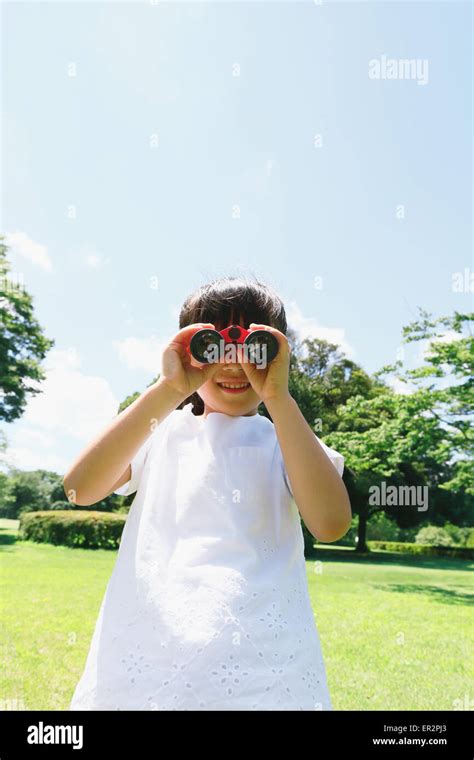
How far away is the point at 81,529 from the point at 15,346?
38.8 feet

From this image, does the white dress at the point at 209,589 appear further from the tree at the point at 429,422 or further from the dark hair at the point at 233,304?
the tree at the point at 429,422

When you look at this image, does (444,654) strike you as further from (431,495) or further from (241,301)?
(431,495)

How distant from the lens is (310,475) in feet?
4.77

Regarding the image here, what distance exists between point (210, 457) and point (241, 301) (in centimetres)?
47

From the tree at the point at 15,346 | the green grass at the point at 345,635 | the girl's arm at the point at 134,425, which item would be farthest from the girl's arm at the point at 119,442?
the tree at the point at 15,346

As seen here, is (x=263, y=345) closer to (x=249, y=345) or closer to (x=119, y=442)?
(x=249, y=345)

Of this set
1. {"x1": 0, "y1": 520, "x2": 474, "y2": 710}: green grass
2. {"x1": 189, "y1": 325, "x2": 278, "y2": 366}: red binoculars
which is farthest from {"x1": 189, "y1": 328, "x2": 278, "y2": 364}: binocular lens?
{"x1": 0, "y1": 520, "x2": 474, "y2": 710}: green grass

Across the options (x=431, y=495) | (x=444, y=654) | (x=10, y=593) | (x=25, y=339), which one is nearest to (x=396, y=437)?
(x=444, y=654)

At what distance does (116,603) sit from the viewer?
1464mm

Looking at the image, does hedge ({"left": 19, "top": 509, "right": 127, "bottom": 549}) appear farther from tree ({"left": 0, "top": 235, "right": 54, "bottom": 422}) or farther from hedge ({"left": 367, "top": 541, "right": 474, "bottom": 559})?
hedge ({"left": 367, "top": 541, "right": 474, "bottom": 559})

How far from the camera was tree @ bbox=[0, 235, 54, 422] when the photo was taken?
28000mm

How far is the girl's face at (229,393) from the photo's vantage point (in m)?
1.65

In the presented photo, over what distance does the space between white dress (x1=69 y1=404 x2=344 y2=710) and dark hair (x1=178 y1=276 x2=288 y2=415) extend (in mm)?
287

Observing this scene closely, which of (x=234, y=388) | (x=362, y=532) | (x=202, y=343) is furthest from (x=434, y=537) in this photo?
(x=202, y=343)
